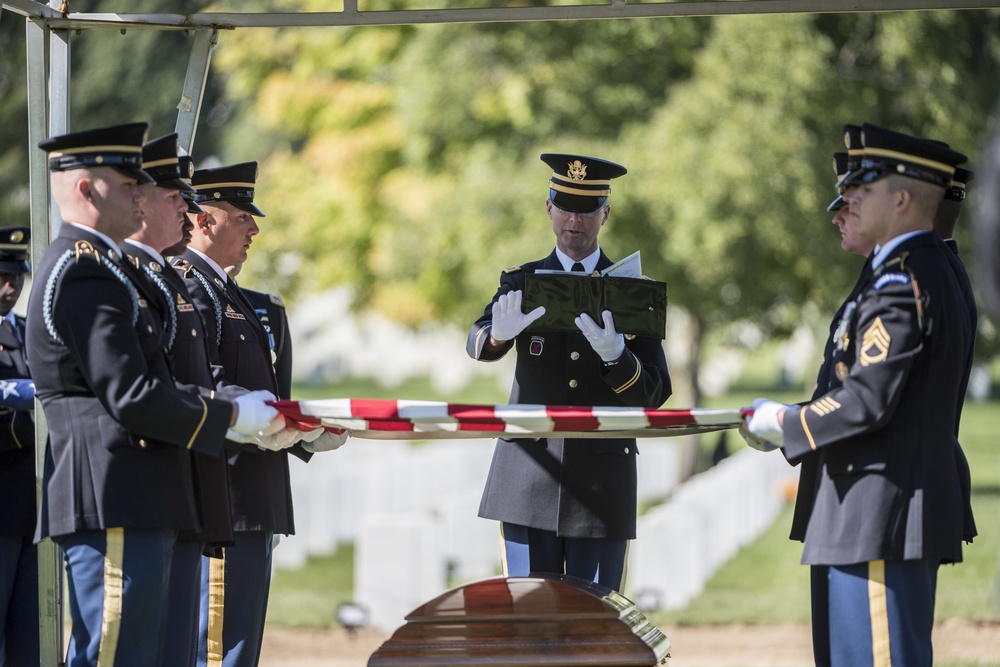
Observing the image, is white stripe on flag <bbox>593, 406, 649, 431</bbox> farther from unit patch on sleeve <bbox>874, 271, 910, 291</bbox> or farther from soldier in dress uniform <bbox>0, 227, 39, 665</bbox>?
soldier in dress uniform <bbox>0, 227, 39, 665</bbox>

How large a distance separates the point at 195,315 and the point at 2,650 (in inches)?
76.5

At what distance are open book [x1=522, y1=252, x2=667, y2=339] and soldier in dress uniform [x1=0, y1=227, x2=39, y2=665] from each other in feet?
6.07

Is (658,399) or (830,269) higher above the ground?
(830,269)

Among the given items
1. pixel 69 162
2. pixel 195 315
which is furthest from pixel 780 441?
pixel 69 162

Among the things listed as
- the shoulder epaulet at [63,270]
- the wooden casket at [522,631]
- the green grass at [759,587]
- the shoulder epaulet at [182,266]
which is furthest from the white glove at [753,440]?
the green grass at [759,587]

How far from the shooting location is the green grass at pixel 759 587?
9906 mm

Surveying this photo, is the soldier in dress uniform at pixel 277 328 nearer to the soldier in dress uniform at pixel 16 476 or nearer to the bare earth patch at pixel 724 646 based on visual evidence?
the soldier in dress uniform at pixel 16 476

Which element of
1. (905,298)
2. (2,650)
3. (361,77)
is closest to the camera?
(905,298)

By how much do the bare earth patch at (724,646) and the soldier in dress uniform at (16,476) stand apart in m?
3.36

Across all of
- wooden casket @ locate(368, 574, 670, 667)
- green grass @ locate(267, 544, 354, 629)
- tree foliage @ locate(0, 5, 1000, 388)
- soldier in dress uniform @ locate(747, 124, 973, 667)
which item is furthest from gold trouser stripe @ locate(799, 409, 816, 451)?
tree foliage @ locate(0, 5, 1000, 388)

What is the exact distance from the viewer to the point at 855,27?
12875mm

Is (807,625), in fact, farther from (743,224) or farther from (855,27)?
(855,27)

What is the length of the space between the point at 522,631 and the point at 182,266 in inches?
76.0

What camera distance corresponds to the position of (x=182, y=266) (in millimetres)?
4922
